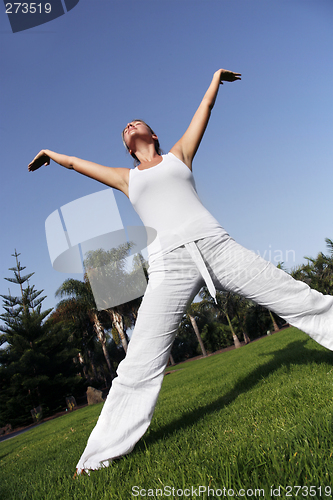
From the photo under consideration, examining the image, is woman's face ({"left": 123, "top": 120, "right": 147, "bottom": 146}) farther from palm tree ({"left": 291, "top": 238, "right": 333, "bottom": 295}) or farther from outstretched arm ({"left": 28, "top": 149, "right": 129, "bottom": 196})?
palm tree ({"left": 291, "top": 238, "right": 333, "bottom": 295})

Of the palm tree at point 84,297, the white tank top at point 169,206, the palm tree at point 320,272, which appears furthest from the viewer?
the palm tree at point 320,272

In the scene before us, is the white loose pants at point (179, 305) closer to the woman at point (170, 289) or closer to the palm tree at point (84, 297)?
the woman at point (170, 289)

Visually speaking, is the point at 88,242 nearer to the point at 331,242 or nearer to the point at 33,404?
the point at 33,404

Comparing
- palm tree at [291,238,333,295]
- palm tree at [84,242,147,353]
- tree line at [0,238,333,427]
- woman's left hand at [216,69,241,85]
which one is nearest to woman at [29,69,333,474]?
palm tree at [84,242,147,353]

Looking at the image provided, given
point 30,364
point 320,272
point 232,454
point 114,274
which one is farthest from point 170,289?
point 320,272

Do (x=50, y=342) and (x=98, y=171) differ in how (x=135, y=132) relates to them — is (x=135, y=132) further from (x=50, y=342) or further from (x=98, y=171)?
(x=50, y=342)

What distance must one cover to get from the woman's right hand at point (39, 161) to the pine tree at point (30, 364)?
80.1 feet

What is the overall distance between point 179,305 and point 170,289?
123 millimetres

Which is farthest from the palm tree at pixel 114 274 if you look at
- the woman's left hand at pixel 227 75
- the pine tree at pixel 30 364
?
the pine tree at pixel 30 364

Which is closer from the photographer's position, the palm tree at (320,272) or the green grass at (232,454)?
the green grass at (232,454)

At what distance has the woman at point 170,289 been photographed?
1.82 meters

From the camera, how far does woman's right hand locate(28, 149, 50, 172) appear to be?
9.29 ft

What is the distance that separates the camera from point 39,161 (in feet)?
9.49

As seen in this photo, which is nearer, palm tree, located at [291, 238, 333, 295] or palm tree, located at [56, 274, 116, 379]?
palm tree, located at [56, 274, 116, 379]
